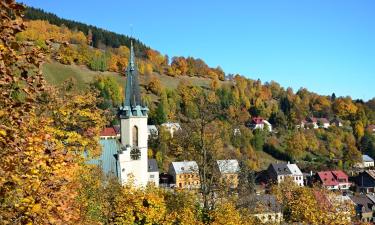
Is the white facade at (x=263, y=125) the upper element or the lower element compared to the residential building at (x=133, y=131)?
upper

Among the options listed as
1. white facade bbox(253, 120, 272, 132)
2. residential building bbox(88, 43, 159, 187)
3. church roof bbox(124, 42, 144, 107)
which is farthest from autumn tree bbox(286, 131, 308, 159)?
church roof bbox(124, 42, 144, 107)

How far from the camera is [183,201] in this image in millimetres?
32281

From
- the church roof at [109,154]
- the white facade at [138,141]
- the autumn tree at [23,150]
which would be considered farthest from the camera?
the white facade at [138,141]

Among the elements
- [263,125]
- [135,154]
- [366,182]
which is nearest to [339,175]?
[366,182]

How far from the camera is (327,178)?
10519 centimetres

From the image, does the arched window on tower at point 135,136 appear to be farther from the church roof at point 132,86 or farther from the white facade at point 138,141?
the church roof at point 132,86

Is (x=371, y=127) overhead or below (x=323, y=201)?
overhead

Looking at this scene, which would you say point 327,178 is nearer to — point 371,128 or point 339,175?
point 339,175

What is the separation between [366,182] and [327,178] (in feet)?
29.9

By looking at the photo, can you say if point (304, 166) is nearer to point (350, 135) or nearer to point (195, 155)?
point (350, 135)

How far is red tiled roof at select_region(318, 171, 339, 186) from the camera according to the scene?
103463 mm

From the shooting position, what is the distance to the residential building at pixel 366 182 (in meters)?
104

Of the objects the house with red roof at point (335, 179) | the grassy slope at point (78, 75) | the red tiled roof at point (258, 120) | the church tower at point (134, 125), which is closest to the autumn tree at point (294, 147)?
the grassy slope at point (78, 75)

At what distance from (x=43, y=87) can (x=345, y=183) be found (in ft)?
351
